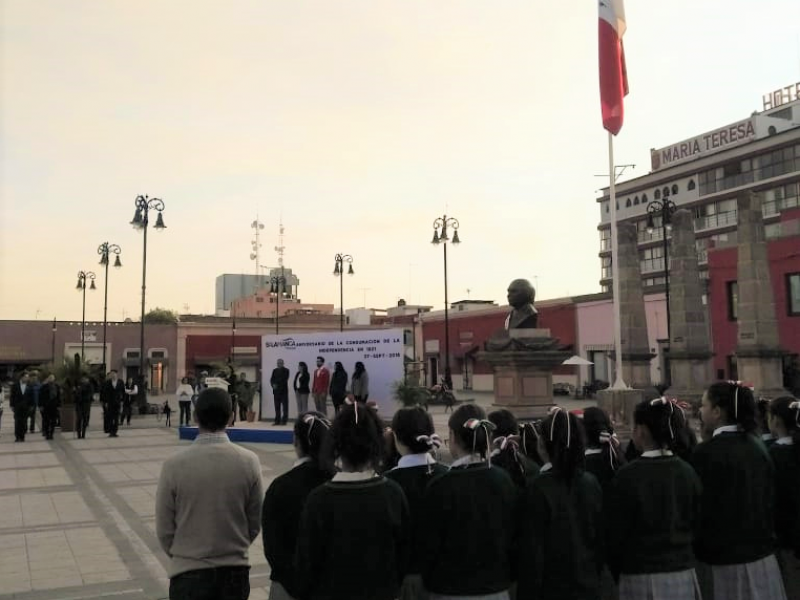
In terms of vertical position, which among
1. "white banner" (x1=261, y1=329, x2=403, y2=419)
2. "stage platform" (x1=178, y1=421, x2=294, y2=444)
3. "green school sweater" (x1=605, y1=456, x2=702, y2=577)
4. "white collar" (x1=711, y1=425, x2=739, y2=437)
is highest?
"white banner" (x1=261, y1=329, x2=403, y2=419)

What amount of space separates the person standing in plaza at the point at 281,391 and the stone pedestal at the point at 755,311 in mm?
13376

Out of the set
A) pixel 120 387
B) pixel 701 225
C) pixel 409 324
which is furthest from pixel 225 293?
pixel 120 387

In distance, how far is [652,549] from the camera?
3.89 metres

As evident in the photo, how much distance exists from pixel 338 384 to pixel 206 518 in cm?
1689

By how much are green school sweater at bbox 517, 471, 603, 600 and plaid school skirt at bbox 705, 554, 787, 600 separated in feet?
3.41

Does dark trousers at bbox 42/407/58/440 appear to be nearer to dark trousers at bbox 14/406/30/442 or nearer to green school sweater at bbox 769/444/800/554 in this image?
dark trousers at bbox 14/406/30/442

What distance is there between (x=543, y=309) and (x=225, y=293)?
113 m

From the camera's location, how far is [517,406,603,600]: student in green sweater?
3699mm

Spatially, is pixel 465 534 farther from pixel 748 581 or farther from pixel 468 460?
pixel 748 581

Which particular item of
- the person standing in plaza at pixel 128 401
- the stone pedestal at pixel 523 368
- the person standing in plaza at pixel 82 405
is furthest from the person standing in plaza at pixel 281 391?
the stone pedestal at pixel 523 368

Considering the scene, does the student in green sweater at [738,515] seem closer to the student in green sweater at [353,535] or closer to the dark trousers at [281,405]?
the student in green sweater at [353,535]

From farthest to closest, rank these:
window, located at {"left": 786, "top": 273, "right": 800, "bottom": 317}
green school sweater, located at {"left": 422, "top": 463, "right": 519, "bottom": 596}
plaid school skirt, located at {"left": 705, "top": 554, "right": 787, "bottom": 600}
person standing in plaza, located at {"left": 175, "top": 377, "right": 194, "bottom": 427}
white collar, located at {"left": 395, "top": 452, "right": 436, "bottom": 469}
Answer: window, located at {"left": 786, "top": 273, "right": 800, "bottom": 317} → person standing in plaza, located at {"left": 175, "top": 377, "right": 194, "bottom": 427} → plaid school skirt, located at {"left": 705, "top": 554, "right": 787, "bottom": 600} → white collar, located at {"left": 395, "top": 452, "right": 436, "bottom": 469} → green school sweater, located at {"left": 422, "top": 463, "right": 519, "bottom": 596}

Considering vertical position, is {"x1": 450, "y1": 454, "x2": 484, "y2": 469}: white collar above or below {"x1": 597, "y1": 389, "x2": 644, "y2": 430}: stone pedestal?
above

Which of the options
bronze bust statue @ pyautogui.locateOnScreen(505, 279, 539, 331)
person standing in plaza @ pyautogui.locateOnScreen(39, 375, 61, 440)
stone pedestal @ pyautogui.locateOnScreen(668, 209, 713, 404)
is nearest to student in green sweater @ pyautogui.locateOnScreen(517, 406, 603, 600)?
bronze bust statue @ pyautogui.locateOnScreen(505, 279, 539, 331)
